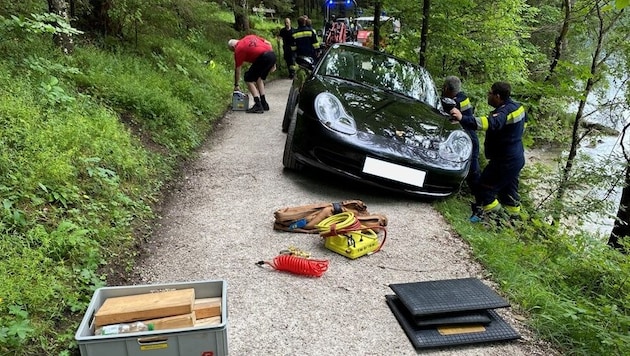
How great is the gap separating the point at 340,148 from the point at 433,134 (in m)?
1.07

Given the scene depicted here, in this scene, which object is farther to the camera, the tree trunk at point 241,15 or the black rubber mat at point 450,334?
the tree trunk at point 241,15

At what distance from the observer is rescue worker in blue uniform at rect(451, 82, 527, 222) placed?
15.8 feet

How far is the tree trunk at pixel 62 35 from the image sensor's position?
5727mm

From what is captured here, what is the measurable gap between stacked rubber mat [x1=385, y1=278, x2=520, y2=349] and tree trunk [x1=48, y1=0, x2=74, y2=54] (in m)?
5.58

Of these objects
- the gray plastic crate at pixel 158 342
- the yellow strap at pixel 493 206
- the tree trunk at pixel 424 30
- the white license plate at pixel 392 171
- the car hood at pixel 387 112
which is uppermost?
the tree trunk at pixel 424 30

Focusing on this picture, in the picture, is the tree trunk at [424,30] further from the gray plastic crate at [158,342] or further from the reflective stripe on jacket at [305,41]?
the gray plastic crate at [158,342]

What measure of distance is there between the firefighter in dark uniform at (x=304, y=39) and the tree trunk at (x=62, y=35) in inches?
262

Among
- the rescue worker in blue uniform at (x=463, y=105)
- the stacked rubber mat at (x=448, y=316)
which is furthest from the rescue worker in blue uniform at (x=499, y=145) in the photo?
the stacked rubber mat at (x=448, y=316)

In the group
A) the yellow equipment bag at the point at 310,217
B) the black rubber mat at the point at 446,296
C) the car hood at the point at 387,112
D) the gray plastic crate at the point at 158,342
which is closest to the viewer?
the gray plastic crate at the point at 158,342

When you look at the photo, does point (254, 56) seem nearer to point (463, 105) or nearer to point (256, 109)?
point (256, 109)

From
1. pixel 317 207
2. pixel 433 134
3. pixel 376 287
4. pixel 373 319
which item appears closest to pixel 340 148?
pixel 317 207

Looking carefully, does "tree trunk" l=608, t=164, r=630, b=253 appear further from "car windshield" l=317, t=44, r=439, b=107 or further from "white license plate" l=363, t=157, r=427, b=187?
"white license plate" l=363, t=157, r=427, b=187

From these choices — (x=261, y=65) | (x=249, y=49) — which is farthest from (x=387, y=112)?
(x=249, y=49)

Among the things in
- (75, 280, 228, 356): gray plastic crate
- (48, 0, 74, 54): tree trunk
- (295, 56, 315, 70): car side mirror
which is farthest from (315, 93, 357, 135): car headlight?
(48, 0, 74, 54): tree trunk
